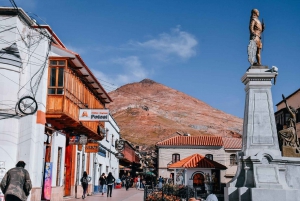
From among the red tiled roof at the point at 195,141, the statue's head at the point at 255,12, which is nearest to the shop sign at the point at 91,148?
the statue's head at the point at 255,12

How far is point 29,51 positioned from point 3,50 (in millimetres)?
1461

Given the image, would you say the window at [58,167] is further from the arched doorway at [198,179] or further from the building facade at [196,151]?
the building facade at [196,151]

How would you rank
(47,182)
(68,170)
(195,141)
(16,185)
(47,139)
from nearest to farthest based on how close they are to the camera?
(16,185) → (47,182) → (47,139) → (68,170) → (195,141)

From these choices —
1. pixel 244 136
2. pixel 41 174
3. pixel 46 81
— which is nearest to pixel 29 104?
pixel 46 81

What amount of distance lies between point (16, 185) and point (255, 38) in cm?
934

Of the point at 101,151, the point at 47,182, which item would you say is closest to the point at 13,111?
the point at 47,182

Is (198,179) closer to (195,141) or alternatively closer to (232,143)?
(195,141)

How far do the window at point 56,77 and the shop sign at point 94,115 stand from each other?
2293 mm

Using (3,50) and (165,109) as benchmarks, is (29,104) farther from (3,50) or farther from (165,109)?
(165,109)

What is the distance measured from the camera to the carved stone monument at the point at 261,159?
11828 millimetres

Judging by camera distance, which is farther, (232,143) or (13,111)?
(232,143)

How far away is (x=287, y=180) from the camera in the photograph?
1252 centimetres

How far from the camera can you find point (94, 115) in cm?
2034

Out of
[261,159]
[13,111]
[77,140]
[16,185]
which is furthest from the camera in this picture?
[77,140]
